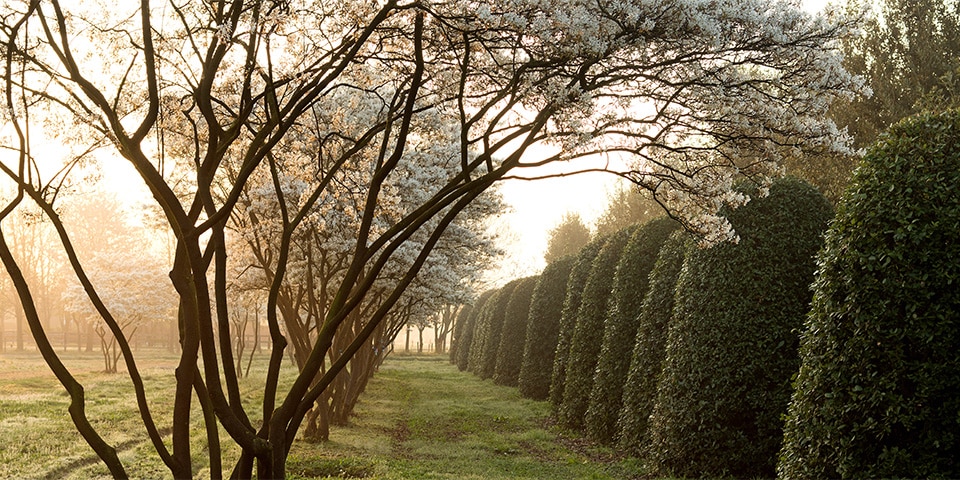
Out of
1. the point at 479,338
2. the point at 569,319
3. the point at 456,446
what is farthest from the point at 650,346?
the point at 479,338

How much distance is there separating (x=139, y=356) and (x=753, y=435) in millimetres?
53266

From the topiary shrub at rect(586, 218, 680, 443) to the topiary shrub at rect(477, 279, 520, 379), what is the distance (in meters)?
16.3

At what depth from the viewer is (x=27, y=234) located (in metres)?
52.2

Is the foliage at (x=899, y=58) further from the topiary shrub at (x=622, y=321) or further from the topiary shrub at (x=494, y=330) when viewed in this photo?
the topiary shrub at (x=494, y=330)

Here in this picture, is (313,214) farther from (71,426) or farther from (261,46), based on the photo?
(71,426)

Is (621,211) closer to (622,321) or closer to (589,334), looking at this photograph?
(589,334)

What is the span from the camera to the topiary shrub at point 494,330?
31891 millimetres

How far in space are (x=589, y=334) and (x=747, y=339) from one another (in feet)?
23.0

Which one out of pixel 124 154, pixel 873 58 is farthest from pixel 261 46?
pixel 873 58

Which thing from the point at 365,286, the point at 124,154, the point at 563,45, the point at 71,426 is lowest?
the point at 71,426

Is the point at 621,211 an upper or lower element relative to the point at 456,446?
upper

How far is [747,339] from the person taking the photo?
1003 centimetres

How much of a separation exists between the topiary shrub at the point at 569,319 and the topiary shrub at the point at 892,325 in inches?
479

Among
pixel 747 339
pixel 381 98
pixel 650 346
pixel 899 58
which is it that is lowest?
pixel 650 346
